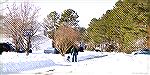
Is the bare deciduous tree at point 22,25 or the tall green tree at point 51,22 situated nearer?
the bare deciduous tree at point 22,25

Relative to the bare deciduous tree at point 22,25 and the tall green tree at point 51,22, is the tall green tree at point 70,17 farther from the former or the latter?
the bare deciduous tree at point 22,25

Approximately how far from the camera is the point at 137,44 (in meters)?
38.7

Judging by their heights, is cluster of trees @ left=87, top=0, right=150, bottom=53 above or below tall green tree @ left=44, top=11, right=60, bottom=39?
below

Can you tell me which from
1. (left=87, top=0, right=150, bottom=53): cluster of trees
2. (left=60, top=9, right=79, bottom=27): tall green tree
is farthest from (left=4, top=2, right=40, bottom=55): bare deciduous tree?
(left=60, top=9, right=79, bottom=27): tall green tree

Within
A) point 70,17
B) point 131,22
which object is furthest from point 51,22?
point 131,22

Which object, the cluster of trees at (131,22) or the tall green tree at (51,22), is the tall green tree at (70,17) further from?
the cluster of trees at (131,22)

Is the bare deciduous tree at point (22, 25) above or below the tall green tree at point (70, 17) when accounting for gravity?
below

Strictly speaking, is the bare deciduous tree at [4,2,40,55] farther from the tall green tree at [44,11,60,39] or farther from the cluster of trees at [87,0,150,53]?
the tall green tree at [44,11,60,39]

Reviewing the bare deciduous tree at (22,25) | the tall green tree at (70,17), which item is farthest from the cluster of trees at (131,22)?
the tall green tree at (70,17)

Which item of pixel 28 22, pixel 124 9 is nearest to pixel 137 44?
pixel 124 9

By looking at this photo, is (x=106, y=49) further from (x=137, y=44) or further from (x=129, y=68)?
(x=129, y=68)

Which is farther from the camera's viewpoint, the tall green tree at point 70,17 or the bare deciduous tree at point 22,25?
the tall green tree at point 70,17

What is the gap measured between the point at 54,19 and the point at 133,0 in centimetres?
3763

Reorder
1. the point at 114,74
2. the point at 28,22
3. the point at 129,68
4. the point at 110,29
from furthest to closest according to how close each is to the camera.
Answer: the point at 110,29 → the point at 28,22 → the point at 129,68 → the point at 114,74
